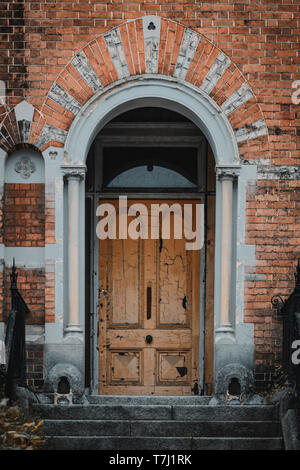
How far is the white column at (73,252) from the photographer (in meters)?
6.15

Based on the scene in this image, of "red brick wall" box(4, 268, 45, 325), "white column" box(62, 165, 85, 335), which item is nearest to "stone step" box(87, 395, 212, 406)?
"white column" box(62, 165, 85, 335)

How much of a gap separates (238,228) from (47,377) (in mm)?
2466

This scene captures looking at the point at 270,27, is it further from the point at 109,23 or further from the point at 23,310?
the point at 23,310

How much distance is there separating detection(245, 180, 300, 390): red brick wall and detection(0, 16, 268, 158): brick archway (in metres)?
0.50

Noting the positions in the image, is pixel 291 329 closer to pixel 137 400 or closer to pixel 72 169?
pixel 137 400

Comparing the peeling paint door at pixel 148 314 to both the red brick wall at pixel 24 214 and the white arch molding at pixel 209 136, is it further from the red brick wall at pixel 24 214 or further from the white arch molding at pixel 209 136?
the red brick wall at pixel 24 214

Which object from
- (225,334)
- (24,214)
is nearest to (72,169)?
(24,214)

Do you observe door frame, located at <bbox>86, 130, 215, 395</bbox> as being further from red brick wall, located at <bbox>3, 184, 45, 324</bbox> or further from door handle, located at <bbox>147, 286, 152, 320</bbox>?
red brick wall, located at <bbox>3, 184, 45, 324</bbox>

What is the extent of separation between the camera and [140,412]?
19.0 ft

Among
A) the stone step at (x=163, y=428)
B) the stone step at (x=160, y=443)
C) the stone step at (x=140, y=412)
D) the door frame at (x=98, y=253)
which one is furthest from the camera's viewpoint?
the door frame at (x=98, y=253)

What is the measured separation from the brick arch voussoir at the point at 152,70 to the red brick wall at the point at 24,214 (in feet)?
1.65

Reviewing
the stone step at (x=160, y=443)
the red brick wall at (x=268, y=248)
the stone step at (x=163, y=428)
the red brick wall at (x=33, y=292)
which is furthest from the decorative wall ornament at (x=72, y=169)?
the stone step at (x=160, y=443)

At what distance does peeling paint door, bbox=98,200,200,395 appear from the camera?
732cm

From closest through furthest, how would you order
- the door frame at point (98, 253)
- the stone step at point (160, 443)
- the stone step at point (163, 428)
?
the stone step at point (160, 443)
the stone step at point (163, 428)
the door frame at point (98, 253)
